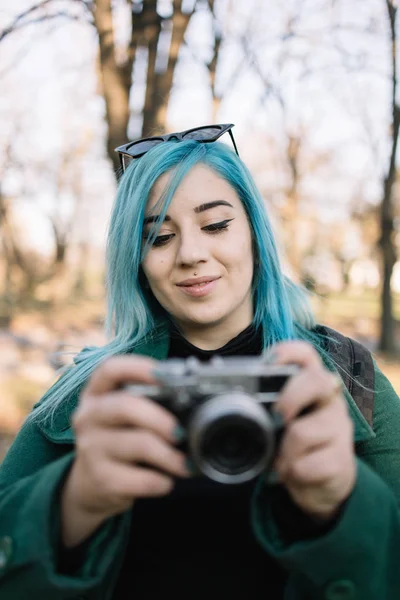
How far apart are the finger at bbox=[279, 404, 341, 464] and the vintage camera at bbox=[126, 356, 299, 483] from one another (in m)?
0.04

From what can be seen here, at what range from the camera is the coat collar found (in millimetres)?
1688

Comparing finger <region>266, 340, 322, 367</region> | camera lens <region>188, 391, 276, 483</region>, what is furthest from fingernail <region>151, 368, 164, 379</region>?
finger <region>266, 340, 322, 367</region>

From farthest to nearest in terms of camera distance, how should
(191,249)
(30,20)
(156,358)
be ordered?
(30,20), (156,358), (191,249)

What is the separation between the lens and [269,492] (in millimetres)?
1361

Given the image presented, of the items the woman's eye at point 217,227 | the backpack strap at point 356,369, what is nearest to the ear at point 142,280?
the woman's eye at point 217,227

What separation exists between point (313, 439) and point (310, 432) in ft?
0.06

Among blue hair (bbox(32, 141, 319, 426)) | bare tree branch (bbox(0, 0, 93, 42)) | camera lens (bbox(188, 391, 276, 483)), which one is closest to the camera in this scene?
camera lens (bbox(188, 391, 276, 483))

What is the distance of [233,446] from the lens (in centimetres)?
119

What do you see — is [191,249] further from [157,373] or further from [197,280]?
[157,373]

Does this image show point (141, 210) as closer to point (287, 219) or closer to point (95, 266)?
point (287, 219)

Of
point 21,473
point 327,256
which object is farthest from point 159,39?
point 327,256

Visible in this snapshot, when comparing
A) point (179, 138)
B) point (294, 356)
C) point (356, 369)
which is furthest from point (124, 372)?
point (179, 138)

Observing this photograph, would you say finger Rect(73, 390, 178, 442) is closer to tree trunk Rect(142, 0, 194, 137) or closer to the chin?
the chin

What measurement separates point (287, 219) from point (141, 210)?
12087mm
